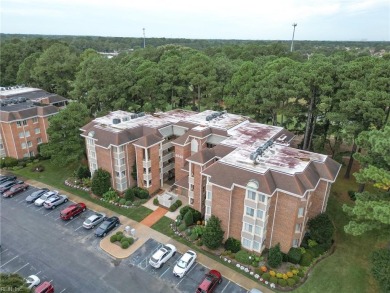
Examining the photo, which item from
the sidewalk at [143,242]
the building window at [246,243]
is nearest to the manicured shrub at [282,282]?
the sidewalk at [143,242]

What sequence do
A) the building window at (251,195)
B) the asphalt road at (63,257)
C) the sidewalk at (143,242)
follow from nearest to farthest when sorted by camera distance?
the asphalt road at (63,257)
the sidewalk at (143,242)
the building window at (251,195)

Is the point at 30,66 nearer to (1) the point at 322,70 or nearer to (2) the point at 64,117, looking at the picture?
(2) the point at 64,117

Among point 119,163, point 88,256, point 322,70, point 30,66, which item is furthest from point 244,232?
point 30,66

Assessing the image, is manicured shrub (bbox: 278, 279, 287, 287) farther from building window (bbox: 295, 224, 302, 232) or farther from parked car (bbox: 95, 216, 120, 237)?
parked car (bbox: 95, 216, 120, 237)

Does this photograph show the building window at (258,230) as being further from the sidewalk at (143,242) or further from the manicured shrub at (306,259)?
the manicured shrub at (306,259)

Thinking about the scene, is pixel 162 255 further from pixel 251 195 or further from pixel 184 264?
pixel 251 195
